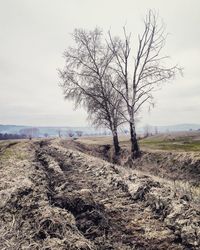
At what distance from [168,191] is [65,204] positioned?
4054mm

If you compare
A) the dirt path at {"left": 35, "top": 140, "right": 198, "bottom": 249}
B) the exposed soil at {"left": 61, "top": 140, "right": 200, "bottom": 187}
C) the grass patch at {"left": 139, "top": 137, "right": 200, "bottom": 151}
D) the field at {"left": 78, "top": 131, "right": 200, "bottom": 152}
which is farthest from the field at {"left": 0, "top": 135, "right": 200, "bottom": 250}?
the grass patch at {"left": 139, "top": 137, "right": 200, "bottom": 151}

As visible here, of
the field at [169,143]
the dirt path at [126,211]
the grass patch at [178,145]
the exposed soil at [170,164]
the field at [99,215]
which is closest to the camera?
the field at [99,215]

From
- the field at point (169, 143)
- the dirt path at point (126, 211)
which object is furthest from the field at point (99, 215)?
the field at point (169, 143)

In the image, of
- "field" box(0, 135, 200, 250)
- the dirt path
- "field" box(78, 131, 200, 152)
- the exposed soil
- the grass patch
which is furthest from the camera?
"field" box(78, 131, 200, 152)

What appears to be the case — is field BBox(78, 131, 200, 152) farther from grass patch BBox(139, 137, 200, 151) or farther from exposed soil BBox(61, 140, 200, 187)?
exposed soil BBox(61, 140, 200, 187)

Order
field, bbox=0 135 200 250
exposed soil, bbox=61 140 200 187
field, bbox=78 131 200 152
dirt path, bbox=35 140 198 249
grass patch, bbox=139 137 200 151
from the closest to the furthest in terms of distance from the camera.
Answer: field, bbox=0 135 200 250 → dirt path, bbox=35 140 198 249 → exposed soil, bbox=61 140 200 187 → grass patch, bbox=139 137 200 151 → field, bbox=78 131 200 152

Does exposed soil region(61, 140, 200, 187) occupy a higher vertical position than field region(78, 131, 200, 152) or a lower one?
lower

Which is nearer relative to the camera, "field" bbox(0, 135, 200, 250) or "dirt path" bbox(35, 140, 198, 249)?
"field" bbox(0, 135, 200, 250)

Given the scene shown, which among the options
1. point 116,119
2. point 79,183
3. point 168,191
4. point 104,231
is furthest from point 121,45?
point 104,231

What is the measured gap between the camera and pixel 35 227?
870cm

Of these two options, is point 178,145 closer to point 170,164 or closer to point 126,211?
point 170,164

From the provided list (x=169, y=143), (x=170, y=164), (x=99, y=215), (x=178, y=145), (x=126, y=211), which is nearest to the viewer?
(x=99, y=215)

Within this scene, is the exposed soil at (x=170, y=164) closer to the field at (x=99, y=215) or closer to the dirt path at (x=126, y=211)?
Answer: the dirt path at (x=126, y=211)

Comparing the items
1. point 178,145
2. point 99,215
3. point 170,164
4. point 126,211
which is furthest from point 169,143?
point 99,215
